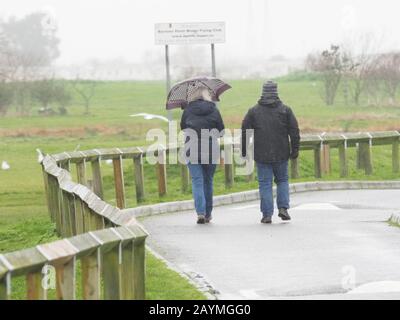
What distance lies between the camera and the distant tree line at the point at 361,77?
58.0 metres

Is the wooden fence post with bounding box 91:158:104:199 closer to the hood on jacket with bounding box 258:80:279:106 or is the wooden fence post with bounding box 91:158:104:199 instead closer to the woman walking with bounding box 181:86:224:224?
the woman walking with bounding box 181:86:224:224

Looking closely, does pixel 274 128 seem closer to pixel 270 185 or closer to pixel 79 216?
pixel 270 185

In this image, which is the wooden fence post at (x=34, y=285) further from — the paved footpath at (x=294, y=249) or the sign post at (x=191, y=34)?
Result: the sign post at (x=191, y=34)

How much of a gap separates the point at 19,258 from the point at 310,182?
15.6m

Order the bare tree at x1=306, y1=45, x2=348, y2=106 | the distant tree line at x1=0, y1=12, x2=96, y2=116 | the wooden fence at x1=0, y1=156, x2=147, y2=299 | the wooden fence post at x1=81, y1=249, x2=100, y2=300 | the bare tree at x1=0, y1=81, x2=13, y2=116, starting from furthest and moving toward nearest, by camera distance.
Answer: the distant tree line at x1=0, y1=12, x2=96, y2=116
the bare tree at x1=0, y1=81, x2=13, y2=116
the bare tree at x1=306, y1=45, x2=348, y2=106
the wooden fence post at x1=81, y1=249, x2=100, y2=300
the wooden fence at x1=0, y1=156, x2=147, y2=299

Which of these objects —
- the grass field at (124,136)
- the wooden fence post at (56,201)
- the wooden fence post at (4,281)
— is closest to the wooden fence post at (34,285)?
the wooden fence post at (4,281)

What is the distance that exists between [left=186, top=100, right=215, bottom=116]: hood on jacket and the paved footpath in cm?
136

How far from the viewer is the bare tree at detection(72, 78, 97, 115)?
64.6 meters

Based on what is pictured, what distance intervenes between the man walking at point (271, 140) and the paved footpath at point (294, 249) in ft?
1.05

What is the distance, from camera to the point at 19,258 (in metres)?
7.69

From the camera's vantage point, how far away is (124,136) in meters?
43.2

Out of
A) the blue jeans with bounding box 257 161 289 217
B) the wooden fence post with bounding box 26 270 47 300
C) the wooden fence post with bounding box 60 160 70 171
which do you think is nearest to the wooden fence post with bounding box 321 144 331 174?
the wooden fence post with bounding box 60 160 70 171

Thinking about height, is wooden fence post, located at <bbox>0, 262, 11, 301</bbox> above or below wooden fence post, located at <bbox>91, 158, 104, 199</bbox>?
above

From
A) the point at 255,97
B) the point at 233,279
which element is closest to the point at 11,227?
the point at 233,279
